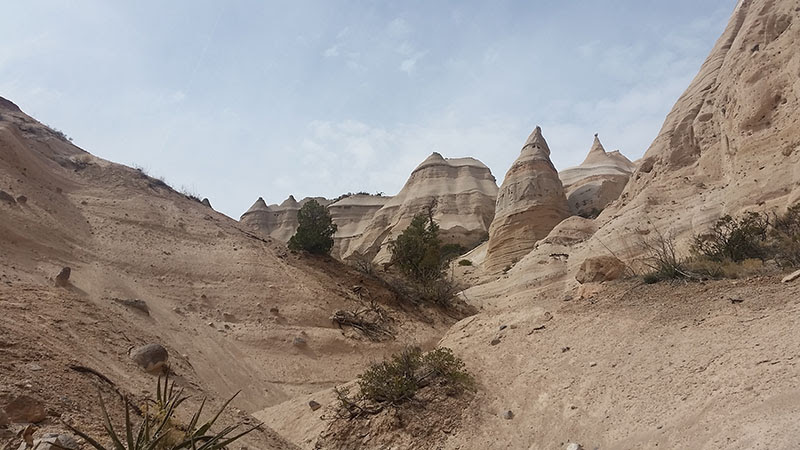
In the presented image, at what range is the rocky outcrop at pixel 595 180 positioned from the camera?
116 ft

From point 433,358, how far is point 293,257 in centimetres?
1160

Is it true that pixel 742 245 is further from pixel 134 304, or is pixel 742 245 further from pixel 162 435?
pixel 134 304

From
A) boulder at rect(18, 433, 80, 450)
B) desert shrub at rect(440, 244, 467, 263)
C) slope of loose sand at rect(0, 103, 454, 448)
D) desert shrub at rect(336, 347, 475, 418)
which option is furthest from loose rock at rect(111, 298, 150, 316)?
desert shrub at rect(440, 244, 467, 263)

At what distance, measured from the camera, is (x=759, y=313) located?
615 centimetres

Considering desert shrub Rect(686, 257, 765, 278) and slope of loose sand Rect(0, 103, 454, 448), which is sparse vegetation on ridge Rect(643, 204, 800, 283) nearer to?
desert shrub Rect(686, 257, 765, 278)

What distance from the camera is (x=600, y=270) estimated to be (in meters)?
10.6

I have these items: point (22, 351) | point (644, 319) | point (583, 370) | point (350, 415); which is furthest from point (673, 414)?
point (22, 351)

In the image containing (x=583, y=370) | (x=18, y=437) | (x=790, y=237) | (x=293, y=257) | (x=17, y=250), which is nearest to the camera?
(x=18, y=437)

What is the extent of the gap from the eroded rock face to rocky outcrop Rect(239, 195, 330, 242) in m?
35.6

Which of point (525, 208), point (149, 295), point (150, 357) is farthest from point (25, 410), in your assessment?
point (525, 208)

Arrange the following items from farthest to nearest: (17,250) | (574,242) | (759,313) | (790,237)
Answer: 1. (574,242)
2. (17,250)
3. (790,237)
4. (759,313)

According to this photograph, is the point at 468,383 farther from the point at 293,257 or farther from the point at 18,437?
the point at 293,257

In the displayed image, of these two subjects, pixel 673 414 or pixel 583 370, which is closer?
pixel 673 414

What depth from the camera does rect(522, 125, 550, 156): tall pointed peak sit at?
34.4 metres
